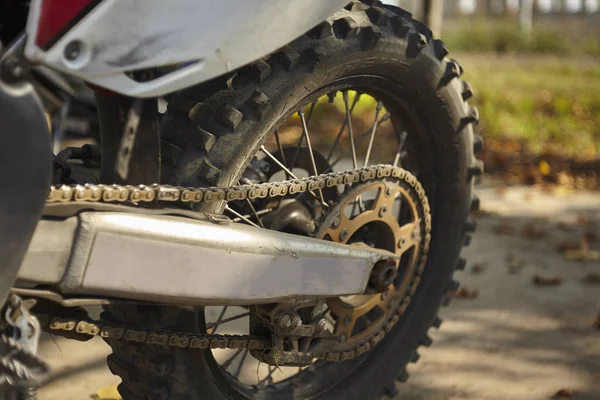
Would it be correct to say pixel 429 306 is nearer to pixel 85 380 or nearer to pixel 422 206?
pixel 422 206

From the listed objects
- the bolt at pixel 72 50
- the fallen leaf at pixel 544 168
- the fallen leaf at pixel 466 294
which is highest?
the fallen leaf at pixel 544 168

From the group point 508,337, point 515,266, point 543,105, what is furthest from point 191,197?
point 543,105

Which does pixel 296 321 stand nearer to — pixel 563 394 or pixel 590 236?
pixel 563 394

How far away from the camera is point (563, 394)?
8.85ft

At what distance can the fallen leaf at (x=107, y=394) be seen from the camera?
2623 mm

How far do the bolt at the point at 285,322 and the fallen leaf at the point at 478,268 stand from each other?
2147mm

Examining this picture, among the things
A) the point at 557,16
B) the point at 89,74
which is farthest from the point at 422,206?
the point at 557,16

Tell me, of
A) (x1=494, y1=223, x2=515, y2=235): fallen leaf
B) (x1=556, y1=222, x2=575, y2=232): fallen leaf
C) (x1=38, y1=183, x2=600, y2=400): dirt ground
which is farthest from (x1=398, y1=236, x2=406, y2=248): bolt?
(x1=556, y1=222, x2=575, y2=232): fallen leaf

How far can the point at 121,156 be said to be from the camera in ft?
Result: 5.52

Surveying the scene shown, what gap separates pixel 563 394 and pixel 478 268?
1316mm

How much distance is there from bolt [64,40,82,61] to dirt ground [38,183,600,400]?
0.79m

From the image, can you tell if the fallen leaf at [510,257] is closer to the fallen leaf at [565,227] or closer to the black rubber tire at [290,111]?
the fallen leaf at [565,227]

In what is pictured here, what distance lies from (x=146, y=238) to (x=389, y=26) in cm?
92

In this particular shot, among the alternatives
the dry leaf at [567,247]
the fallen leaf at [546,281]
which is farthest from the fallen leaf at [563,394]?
the dry leaf at [567,247]
